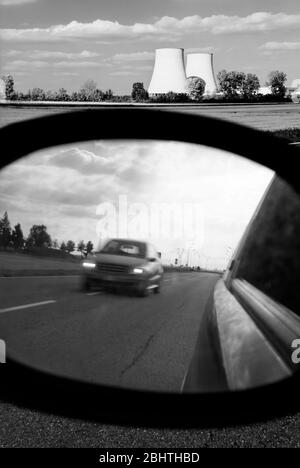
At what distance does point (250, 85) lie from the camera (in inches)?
3054

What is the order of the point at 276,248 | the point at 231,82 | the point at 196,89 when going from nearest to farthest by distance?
the point at 276,248, the point at 196,89, the point at 231,82

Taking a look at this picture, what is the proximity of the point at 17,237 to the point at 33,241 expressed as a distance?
0.03 m

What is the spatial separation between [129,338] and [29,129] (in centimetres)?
37

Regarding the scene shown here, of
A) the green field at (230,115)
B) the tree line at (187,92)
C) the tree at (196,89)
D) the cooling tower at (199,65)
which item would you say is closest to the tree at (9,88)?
the tree line at (187,92)

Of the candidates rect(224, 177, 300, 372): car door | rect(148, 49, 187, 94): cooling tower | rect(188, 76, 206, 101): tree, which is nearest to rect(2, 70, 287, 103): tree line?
rect(188, 76, 206, 101): tree

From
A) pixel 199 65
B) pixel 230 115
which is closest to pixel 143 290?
pixel 230 115

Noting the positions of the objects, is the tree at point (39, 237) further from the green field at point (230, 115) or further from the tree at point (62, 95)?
the tree at point (62, 95)

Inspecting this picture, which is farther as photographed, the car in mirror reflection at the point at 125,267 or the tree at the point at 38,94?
the tree at the point at 38,94

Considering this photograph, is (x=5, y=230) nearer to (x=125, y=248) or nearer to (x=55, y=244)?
(x=55, y=244)

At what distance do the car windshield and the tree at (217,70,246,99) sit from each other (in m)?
77.5

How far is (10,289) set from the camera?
84 centimetres

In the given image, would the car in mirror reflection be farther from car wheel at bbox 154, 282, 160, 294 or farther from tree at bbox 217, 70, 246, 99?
tree at bbox 217, 70, 246, 99

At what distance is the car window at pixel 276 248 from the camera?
3.00 feet
